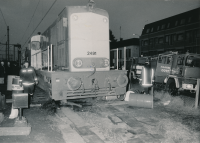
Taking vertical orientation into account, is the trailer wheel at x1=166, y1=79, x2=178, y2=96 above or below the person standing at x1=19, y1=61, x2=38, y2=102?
below

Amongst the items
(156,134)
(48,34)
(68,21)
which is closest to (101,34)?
(68,21)

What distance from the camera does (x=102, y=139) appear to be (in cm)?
377

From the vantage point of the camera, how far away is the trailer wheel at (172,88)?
27.5ft

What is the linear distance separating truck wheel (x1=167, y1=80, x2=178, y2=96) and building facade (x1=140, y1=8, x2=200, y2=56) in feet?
63.8

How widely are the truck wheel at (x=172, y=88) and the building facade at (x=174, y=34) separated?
19.4m

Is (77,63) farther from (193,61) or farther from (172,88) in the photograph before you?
(193,61)

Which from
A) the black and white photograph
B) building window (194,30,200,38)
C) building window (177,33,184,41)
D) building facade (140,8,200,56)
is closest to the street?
the black and white photograph

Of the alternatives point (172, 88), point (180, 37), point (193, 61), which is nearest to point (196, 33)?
point (180, 37)

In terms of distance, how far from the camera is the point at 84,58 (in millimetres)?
6793

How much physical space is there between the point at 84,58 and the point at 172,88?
467cm

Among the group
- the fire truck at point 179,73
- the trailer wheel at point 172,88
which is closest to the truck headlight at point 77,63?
the fire truck at point 179,73

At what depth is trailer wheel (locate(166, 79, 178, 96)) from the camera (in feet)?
27.5

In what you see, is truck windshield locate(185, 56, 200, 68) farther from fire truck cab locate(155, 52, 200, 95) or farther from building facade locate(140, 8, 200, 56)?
building facade locate(140, 8, 200, 56)

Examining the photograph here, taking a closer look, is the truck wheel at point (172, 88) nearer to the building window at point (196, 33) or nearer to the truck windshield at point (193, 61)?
the truck windshield at point (193, 61)
